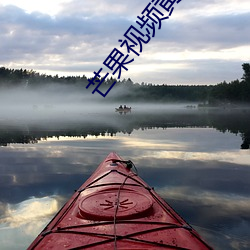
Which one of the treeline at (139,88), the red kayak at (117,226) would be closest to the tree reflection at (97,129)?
the red kayak at (117,226)

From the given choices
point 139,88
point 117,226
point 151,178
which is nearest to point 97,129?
point 151,178

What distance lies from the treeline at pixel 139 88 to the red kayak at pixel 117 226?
10118 cm

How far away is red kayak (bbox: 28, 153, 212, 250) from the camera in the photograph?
165 inches

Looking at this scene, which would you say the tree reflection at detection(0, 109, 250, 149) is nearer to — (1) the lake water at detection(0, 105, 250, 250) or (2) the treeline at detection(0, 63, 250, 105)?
(1) the lake water at detection(0, 105, 250, 250)

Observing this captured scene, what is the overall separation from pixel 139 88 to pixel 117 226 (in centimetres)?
17700

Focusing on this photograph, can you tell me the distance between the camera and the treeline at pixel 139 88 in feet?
342

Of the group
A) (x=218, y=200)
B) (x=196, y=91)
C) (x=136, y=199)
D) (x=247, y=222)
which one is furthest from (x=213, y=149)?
(x=196, y=91)

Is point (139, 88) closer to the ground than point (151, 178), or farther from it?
farther from it

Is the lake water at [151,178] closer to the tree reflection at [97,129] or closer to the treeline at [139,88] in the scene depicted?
the tree reflection at [97,129]

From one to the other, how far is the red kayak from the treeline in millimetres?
101175

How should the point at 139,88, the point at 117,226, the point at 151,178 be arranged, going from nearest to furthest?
the point at 117,226, the point at 151,178, the point at 139,88

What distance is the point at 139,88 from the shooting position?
180 meters

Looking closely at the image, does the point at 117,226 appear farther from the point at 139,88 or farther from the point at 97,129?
the point at 139,88

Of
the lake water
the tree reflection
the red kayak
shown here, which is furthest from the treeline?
the red kayak
